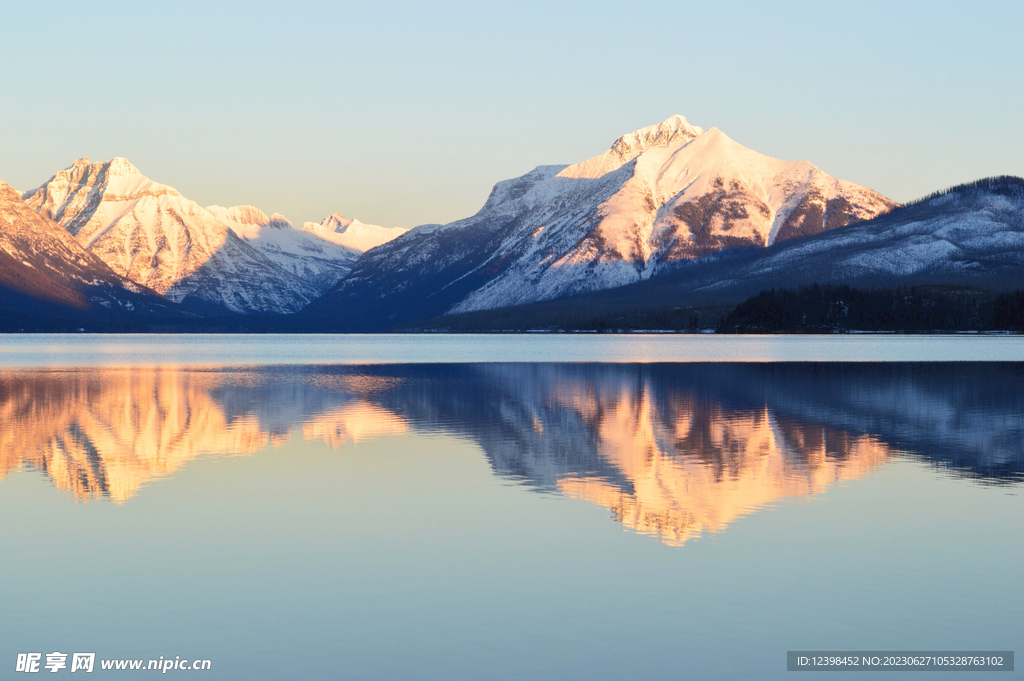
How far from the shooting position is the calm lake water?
19.5 metres

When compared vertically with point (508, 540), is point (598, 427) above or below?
above

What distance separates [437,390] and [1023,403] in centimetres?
3910

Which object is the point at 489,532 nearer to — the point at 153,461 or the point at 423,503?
the point at 423,503

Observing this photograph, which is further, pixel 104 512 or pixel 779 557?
pixel 104 512

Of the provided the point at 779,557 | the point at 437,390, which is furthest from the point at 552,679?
the point at 437,390

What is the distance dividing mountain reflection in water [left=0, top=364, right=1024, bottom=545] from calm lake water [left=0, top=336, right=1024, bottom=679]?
10.3 inches

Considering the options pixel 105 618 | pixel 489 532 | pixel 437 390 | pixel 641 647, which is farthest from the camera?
pixel 437 390

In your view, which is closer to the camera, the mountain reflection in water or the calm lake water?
the calm lake water

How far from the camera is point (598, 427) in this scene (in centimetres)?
5319

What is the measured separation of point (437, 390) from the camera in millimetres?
80875

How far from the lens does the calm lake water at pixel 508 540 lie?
768 inches

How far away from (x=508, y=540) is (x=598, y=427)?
85.8ft

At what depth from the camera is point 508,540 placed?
27391 millimetres

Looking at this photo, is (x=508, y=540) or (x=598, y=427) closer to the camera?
(x=508, y=540)
